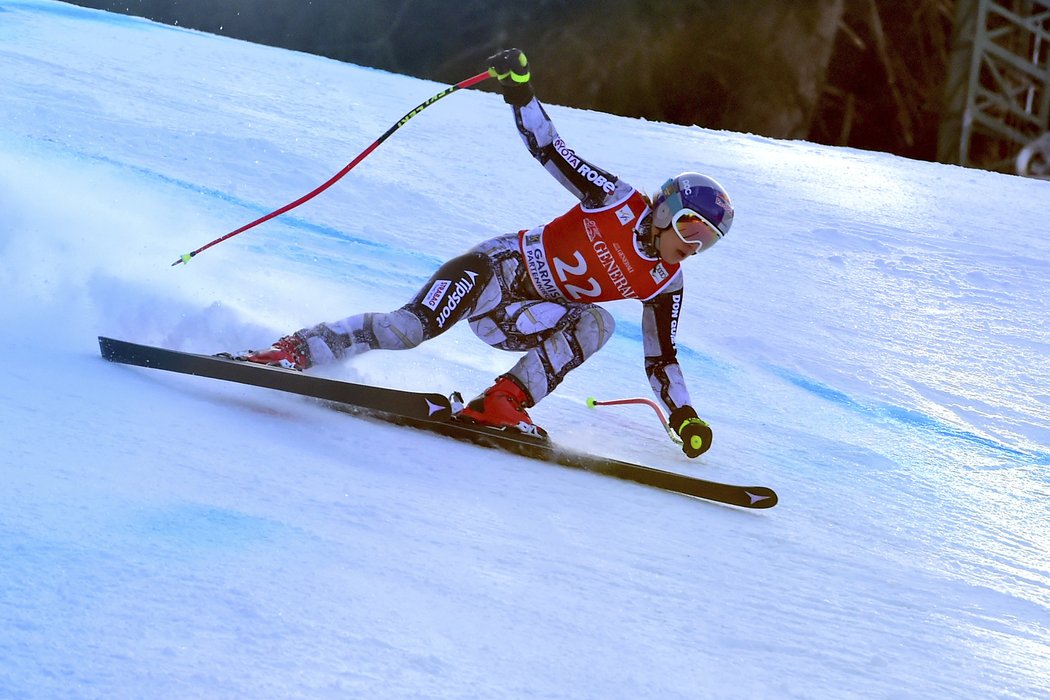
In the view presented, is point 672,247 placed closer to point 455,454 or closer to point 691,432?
point 691,432

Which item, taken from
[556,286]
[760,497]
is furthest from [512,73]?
[760,497]

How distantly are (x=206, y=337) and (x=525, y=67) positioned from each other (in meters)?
1.54

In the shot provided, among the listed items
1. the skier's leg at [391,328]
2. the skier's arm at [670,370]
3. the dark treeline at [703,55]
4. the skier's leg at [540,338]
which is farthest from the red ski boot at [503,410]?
the dark treeline at [703,55]

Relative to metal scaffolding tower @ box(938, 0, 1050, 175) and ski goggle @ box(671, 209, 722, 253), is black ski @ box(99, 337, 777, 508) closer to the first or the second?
ski goggle @ box(671, 209, 722, 253)

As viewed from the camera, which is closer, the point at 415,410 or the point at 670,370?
the point at 415,410

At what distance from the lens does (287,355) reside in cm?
316

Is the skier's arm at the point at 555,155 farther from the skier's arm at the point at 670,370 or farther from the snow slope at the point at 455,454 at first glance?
the snow slope at the point at 455,454

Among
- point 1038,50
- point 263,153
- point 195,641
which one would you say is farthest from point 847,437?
point 1038,50

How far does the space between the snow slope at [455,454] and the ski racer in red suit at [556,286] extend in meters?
0.22

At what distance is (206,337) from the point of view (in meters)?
3.68

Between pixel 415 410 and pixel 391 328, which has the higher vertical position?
pixel 391 328

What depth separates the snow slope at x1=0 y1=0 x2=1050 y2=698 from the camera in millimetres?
1706

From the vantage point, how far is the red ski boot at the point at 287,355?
3119 millimetres

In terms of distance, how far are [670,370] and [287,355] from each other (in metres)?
1.27
